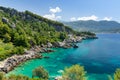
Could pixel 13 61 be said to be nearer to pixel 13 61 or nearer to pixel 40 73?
pixel 13 61

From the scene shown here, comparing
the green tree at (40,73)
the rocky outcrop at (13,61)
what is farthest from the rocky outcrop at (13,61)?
the green tree at (40,73)

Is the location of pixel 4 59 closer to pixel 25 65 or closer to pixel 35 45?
pixel 25 65

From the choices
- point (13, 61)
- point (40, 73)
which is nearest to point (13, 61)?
point (13, 61)

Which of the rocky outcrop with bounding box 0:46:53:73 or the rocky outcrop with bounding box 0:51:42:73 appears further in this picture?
the rocky outcrop with bounding box 0:46:53:73

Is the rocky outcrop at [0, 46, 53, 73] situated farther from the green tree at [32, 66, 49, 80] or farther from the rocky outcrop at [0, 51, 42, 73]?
the green tree at [32, 66, 49, 80]

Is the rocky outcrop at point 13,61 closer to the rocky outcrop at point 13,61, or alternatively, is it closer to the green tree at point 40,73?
the rocky outcrop at point 13,61

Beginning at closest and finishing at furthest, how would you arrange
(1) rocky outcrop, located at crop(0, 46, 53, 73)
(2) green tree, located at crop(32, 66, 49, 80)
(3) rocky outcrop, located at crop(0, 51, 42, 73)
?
(2) green tree, located at crop(32, 66, 49, 80) < (3) rocky outcrop, located at crop(0, 51, 42, 73) < (1) rocky outcrop, located at crop(0, 46, 53, 73)

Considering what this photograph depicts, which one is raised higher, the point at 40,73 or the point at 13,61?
the point at 40,73

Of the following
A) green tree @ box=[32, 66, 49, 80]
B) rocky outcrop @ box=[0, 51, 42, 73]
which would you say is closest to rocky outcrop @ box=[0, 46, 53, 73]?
rocky outcrop @ box=[0, 51, 42, 73]

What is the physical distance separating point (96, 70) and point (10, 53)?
39719 mm

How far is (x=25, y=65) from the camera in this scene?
89812 millimetres

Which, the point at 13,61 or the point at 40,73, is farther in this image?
the point at 13,61

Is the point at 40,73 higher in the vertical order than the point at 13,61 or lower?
higher

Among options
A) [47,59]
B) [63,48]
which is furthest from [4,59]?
[63,48]
